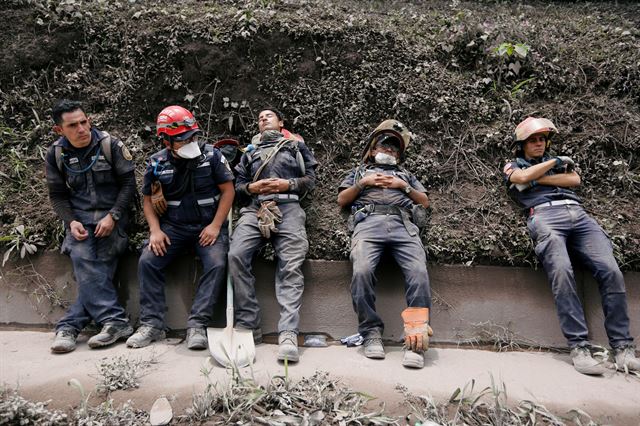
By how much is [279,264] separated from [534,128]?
2627mm

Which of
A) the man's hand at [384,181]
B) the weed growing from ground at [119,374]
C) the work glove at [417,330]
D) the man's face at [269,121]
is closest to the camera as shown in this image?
the weed growing from ground at [119,374]

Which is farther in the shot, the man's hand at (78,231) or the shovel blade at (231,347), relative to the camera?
the man's hand at (78,231)

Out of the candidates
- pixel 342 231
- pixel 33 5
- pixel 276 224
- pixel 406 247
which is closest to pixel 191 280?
pixel 276 224

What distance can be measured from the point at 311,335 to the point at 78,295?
1992 mm

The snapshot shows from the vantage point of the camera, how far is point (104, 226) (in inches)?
168

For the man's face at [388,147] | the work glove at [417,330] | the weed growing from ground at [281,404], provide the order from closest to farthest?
the weed growing from ground at [281,404] → the work glove at [417,330] → the man's face at [388,147]

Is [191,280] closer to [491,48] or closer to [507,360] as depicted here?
[507,360]

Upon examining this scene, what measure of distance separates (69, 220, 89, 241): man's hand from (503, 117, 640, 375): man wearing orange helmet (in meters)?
3.79

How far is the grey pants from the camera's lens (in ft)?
13.5

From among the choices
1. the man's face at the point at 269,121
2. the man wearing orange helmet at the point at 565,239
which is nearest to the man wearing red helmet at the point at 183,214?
the man's face at the point at 269,121

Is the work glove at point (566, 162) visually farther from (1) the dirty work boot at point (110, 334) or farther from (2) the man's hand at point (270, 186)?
(1) the dirty work boot at point (110, 334)

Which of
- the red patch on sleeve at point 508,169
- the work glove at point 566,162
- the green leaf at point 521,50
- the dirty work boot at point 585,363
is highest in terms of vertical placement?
the green leaf at point 521,50

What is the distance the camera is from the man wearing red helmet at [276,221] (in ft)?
13.6

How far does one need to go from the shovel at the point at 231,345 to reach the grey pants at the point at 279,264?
0.25 ft
